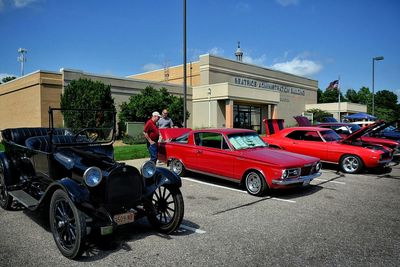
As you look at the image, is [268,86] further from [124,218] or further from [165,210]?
[124,218]

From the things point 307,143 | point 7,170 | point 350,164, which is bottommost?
point 350,164

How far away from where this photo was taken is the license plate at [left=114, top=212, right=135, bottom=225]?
3.90 m

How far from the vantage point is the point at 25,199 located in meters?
4.81

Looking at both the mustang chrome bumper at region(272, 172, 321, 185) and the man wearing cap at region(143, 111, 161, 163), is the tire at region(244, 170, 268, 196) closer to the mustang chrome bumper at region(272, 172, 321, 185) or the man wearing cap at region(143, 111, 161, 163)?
the mustang chrome bumper at region(272, 172, 321, 185)

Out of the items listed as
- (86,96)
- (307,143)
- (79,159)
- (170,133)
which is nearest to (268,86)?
(86,96)

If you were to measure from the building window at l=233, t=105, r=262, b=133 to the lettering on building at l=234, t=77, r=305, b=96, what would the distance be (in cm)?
351

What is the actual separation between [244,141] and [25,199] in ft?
16.1

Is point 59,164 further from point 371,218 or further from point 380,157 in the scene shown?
point 380,157

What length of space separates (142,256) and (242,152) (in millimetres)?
3968

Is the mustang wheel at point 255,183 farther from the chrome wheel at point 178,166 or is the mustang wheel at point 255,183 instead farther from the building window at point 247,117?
the building window at point 247,117

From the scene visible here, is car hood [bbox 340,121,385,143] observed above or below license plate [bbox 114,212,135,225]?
above

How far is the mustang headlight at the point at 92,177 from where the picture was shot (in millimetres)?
3900

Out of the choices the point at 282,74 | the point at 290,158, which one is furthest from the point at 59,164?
the point at 282,74

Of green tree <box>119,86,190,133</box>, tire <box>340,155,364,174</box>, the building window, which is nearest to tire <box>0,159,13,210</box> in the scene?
tire <box>340,155,364,174</box>
